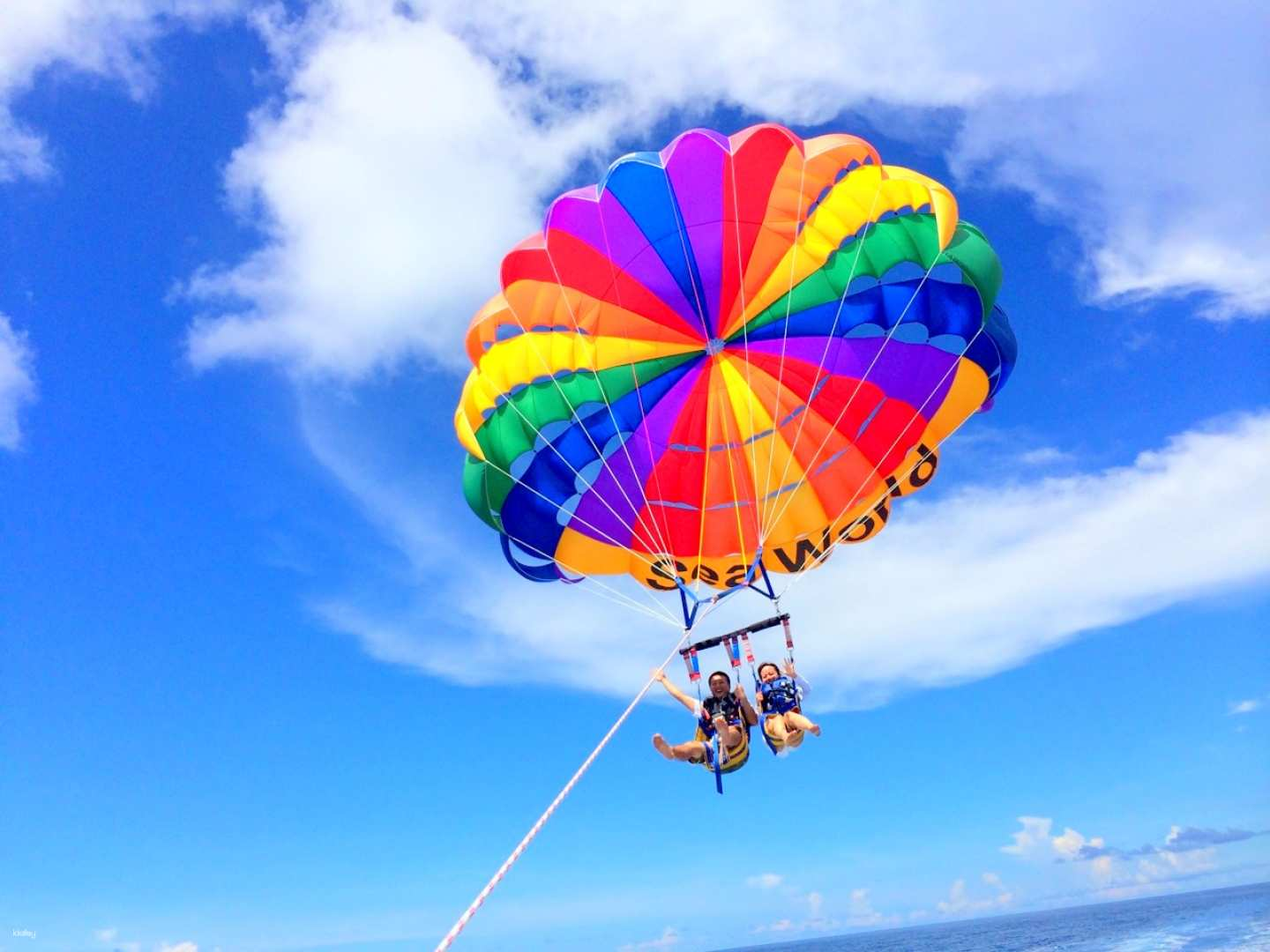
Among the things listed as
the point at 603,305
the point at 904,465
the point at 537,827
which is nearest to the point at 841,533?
the point at 904,465

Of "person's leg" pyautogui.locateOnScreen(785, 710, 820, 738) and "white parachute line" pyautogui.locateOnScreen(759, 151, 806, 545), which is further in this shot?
"white parachute line" pyautogui.locateOnScreen(759, 151, 806, 545)

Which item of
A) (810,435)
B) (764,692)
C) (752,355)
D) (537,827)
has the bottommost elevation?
(537,827)

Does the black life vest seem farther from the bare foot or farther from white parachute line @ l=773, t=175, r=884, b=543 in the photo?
white parachute line @ l=773, t=175, r=884, b=543

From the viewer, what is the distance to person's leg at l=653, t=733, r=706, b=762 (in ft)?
27.6

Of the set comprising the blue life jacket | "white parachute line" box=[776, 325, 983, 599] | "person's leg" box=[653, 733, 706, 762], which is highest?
"white parachute line" box=[776, 325, 983, 599]

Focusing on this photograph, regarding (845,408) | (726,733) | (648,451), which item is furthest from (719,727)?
(845,408)

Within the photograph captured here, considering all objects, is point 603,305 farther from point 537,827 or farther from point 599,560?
point 537,827

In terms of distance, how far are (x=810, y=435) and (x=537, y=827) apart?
7402 millimetres

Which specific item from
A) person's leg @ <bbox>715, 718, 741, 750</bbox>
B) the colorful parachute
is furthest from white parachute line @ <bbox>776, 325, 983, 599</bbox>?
person's leg @ <bbox>715, 718, 741, 750</bbox>

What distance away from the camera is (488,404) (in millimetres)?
10719

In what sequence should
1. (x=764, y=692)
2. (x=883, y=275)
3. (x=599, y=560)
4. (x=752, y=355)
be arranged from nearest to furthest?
1. (x=764, y=692)
2. (x=883, y=275)
3. (x=752, y=355)
4. (x=599, y=560)

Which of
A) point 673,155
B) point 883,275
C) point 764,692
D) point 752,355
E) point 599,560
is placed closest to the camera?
point 764,692

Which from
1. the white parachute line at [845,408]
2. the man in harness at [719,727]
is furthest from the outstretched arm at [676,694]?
the white parachute line at [845,408]

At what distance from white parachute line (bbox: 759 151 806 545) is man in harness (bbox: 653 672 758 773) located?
1714 millimetres
